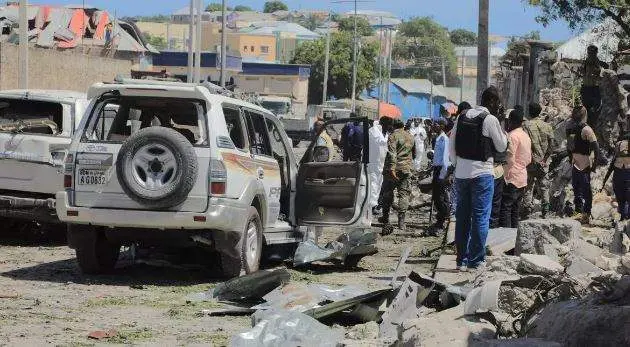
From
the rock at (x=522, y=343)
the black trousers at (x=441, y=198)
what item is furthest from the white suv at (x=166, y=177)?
the black trousers at (x=441, y=198)

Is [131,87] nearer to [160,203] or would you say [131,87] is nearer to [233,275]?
[160,203]

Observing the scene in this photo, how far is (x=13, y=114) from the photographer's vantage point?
1419cm

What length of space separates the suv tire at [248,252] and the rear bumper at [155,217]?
0.36m

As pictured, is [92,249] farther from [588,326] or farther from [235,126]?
[588,326]

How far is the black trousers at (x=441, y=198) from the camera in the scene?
57.4 ft

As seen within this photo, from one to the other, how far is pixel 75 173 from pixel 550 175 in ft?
36.3

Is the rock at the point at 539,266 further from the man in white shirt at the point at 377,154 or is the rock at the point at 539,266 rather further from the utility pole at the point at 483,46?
the man in white shirt at the point at 377,154

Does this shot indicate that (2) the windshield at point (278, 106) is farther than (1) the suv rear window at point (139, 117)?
Yes

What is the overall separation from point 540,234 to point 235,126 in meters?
3.28

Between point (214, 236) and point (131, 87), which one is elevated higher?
point (131, 87)

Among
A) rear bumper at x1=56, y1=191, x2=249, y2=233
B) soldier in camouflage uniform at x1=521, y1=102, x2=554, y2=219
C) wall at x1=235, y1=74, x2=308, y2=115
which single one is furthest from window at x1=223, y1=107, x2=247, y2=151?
wall at x1=235, y1=74, x2=308, y2=115

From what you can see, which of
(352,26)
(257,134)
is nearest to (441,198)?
(257,134)

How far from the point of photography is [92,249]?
38.2ft

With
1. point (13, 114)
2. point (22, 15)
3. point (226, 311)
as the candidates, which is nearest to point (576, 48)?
point (22, 15)
